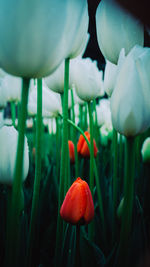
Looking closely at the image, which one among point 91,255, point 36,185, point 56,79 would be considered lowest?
point 91,255

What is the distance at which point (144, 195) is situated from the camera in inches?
31.5

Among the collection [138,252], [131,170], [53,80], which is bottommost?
[138,252]

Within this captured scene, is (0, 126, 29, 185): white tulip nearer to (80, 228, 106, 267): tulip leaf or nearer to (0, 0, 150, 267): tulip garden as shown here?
(0, 0, 150, 267): tulip garden

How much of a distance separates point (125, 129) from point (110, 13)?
6.5 inches

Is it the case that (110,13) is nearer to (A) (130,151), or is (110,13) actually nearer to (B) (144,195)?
(A) (130,151)

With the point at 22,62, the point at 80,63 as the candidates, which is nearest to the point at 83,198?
the point at 22,62

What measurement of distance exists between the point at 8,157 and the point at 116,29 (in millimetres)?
240

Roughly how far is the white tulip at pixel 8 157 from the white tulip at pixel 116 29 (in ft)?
0.63

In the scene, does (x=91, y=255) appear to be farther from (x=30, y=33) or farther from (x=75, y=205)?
(x=30, y=33)

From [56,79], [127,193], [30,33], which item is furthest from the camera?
[56,79]

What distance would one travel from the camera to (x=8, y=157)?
0.37 meters

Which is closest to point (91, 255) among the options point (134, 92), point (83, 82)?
point (134, 92)

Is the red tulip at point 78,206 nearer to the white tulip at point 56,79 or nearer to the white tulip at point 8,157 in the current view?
the white tulip at point 8,157

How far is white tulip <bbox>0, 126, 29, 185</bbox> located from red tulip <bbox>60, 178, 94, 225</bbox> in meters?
0.08
